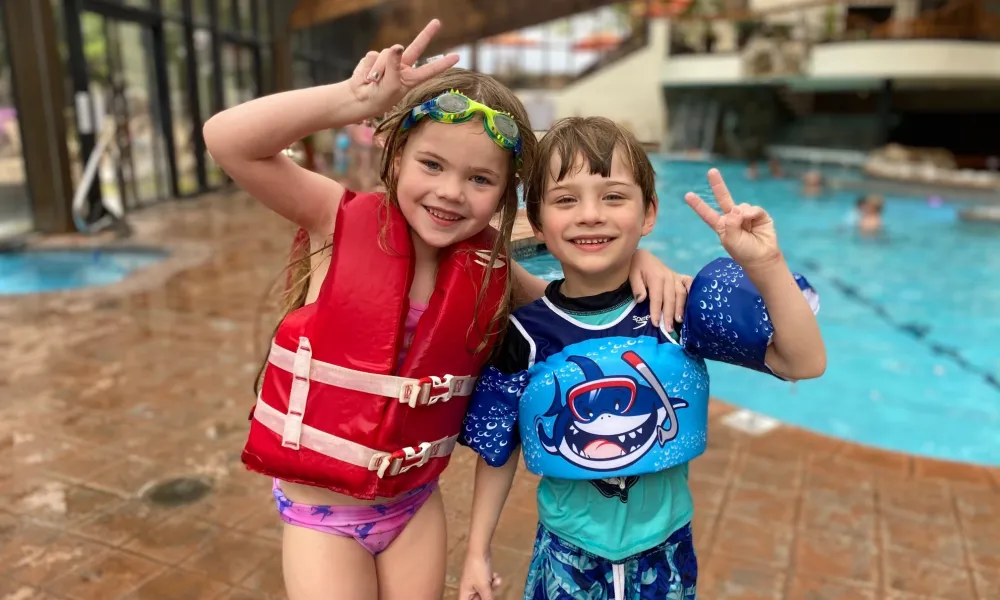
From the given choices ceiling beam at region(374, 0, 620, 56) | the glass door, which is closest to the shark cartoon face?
ceiling beam at region(374, 0, 620, 56)

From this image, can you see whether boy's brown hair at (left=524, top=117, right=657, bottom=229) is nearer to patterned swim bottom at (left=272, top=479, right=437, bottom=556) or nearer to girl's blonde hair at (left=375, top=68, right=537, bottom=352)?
girl's blonde hair at (left=375, top=68, right=537, bottom=352)

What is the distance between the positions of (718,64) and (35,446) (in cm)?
2204

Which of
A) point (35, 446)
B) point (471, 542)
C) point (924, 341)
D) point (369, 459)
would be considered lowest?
point (924, 341)

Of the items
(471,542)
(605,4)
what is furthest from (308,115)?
(605,4)

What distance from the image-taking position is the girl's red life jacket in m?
1.51

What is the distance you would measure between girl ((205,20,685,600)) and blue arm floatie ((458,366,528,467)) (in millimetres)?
40

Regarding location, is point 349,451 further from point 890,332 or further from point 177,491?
point 890,332

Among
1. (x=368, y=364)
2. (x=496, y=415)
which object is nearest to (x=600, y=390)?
(x=496, y=415)

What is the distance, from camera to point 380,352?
1506mm

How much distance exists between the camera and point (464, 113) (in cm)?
146

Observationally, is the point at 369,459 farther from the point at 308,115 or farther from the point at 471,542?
the point at 308,115

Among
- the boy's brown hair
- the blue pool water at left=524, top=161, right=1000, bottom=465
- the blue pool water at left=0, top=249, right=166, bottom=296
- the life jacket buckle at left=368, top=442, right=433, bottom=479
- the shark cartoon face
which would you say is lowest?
the blue pool water at left=524, top=161, right=1000, bottom=465

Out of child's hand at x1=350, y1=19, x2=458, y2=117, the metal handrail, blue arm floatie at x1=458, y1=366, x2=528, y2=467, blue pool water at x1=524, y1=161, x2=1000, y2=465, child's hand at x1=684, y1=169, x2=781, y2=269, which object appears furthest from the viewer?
the metal handrail

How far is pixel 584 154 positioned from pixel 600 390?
47 cm
